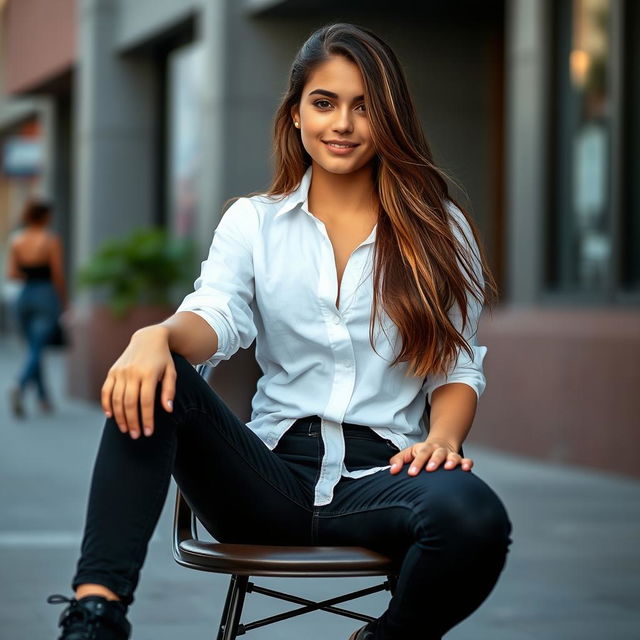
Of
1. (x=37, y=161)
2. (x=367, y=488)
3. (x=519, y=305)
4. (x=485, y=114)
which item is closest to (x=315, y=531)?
(x=367, y=488)

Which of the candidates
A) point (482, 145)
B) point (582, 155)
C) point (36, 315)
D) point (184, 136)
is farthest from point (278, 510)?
point (184, 136)

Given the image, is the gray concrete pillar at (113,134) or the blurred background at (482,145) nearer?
the blurred background at (482,145)

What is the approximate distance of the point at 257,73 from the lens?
43.7ft

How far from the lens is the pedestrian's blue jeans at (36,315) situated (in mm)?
13242

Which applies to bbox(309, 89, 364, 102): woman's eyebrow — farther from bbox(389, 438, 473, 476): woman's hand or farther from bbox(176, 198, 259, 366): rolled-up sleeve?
bbox(389, 438, 473, 476): woman's hand

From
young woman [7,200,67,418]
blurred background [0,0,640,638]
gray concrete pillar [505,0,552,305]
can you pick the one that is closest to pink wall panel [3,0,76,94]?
blurred background [0,0,640,638]

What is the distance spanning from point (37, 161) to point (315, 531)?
91.5 feet

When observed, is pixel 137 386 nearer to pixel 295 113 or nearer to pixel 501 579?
pixel 295 113

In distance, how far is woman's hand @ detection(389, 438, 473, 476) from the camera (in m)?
3.03

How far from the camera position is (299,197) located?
135 inches

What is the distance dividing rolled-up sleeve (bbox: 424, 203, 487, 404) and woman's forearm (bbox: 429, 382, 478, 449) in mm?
14

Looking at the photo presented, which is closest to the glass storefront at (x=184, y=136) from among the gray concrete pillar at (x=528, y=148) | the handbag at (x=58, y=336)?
the handbag at (x=58, y=336)

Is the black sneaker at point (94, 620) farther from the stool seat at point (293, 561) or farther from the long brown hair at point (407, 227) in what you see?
the long brown hair at point (407, 227)

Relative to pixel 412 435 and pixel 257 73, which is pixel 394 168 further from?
pixel 257 73
